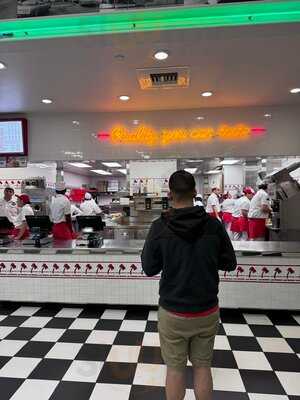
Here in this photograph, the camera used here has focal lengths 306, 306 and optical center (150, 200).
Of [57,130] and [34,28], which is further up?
[34,28]

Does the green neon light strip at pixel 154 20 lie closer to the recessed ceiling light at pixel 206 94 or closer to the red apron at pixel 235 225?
the recessed ceiling light at pixel 206 94

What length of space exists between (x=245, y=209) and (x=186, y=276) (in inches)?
202

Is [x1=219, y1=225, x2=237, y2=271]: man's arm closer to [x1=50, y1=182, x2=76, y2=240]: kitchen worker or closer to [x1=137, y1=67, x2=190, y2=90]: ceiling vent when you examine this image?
[x1=137, y1=67, x2=190, y2=90]: ceiling vent

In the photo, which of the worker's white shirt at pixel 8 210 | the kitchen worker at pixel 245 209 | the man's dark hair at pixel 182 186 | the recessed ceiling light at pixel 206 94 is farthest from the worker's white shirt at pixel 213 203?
the man's dark hair at pixel 182 186

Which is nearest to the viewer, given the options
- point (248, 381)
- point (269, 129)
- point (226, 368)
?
point (248, 381)

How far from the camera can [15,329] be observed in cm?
316

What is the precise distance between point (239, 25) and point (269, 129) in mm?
2366

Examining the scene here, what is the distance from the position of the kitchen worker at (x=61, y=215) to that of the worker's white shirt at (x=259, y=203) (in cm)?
323

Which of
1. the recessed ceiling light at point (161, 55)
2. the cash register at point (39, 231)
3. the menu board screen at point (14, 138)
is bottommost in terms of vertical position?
the cash register at point (39, 231)

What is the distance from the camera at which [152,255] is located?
64.5 inches

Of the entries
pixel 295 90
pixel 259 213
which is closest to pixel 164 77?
pixel 295 90

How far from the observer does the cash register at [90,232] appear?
3.76 metres

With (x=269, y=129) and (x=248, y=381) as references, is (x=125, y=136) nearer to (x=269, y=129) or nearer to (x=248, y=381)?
(x=269, y=129)

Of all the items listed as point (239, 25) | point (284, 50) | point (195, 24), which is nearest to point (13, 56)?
point (195, 24)
